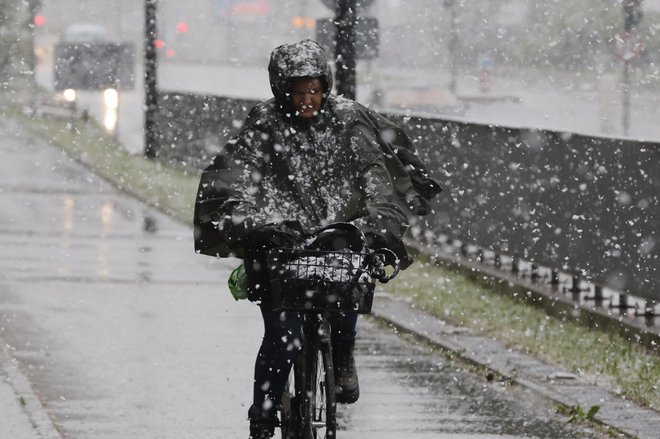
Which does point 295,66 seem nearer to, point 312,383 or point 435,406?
point 312,383

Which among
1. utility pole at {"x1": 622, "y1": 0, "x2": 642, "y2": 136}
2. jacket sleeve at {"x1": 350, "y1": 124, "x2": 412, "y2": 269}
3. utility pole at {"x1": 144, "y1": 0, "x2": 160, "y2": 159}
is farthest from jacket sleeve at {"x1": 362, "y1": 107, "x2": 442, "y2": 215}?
utility pole at {"x1": 622, "y1": 0, "x2": 642, "y2": 136}

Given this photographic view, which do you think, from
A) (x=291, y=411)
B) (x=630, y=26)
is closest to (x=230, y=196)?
(x=291, y=411)

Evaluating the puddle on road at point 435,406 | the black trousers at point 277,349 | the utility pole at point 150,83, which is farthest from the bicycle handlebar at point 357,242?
the utility pole at point 150,83

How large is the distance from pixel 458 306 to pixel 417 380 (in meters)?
2.54

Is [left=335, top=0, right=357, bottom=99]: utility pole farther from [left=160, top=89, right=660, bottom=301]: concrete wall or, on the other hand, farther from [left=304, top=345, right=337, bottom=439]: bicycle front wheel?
[left=304, top=345, right=337, bottom=439]: bicycle front wheel

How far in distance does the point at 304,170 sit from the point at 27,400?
2569 mm

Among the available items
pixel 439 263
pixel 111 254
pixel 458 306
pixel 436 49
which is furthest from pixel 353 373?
pixel 436 49

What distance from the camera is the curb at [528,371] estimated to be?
8125 millimetres

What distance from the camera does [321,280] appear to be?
5.83 metres

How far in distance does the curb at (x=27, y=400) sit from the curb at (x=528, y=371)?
8.22 feet

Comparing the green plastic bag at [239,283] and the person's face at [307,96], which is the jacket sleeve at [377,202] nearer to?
the person's face at [307,96]

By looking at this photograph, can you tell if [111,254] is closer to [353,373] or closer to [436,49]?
[353,373]

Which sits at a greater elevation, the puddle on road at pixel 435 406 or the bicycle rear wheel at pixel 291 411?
the bicycle rear wheel at pixel 291 411

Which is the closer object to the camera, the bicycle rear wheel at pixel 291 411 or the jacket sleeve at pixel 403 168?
the bicycle rear wheel at pixel 291 411
